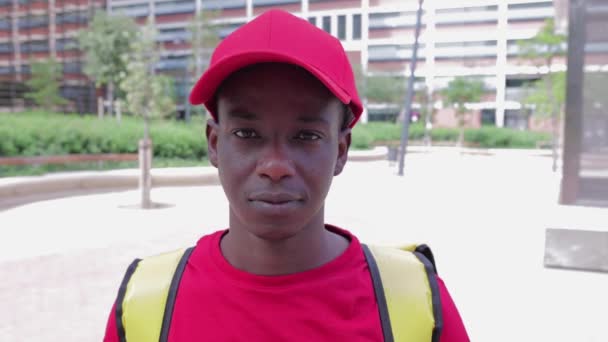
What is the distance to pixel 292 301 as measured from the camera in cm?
130

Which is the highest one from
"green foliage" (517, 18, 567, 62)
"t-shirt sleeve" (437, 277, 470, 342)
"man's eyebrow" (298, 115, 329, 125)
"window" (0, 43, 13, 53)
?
"window" (0, 43, 13, 53)

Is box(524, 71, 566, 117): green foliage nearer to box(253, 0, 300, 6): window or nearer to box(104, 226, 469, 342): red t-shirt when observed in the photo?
box(104, 226, 469, 342): red t-shirt

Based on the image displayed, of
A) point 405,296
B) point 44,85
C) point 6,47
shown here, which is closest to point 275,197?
point 405,296

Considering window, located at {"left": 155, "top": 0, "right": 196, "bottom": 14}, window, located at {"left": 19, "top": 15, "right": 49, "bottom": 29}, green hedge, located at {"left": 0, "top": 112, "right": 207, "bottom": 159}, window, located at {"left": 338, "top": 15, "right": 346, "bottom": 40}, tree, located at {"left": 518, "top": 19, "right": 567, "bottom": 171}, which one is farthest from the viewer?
window, located at {"left": 155, "top": 0, "right": 196, "bottom": 14}

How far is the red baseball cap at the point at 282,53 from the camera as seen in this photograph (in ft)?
3.93

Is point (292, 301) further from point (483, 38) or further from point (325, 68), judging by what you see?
point (483, 38)

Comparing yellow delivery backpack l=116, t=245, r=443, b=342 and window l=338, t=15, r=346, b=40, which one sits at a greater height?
window l=338, t=15, r=346, b=40

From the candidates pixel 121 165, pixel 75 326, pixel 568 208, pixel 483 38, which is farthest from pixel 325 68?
pixel 483 38

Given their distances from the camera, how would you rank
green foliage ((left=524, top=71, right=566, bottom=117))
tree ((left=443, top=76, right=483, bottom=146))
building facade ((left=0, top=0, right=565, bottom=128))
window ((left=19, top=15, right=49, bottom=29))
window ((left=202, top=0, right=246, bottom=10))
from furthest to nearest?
1. window ((left=202, top=0, right=246, bottom=10))
2. building facade ((left=0, top=0, right=565, bottom=128))
3. window ((left=19, top=15, right=49, bottom=29))
4. tree ((left=443, top=76, right=483, bottom=146))
5. green foliage ((left=524, top=71, right=566, bottom=117))

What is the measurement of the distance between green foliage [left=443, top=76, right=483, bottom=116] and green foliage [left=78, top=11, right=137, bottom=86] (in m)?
23.7

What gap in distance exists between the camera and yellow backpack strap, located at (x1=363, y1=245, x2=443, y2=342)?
1.31 meters

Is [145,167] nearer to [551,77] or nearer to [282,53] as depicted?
[282,53]

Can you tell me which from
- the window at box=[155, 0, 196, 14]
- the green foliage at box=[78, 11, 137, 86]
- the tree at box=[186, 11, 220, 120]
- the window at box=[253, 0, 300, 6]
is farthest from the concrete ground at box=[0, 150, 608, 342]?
the window at box=[155, 0, 196, 14]

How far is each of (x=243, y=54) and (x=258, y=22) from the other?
10 centimetres
